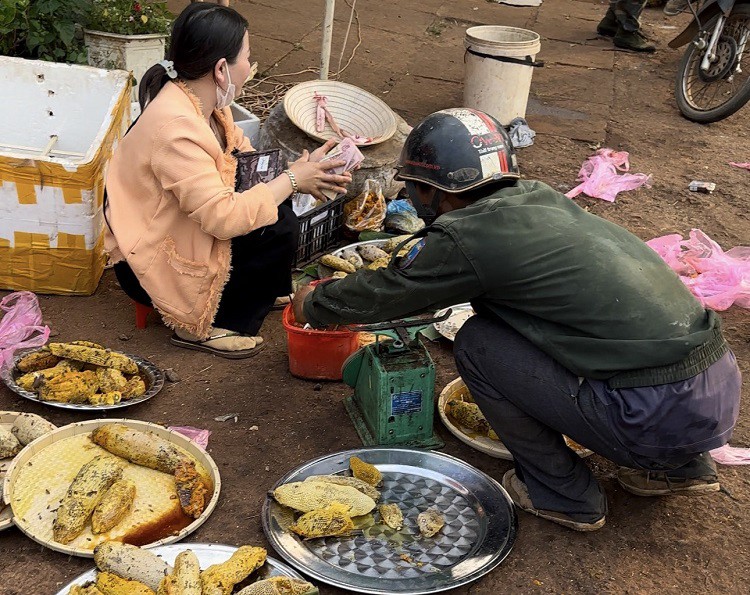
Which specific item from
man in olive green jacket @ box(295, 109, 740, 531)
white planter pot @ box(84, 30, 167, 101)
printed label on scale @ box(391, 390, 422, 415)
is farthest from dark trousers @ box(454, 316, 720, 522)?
white planter pot @ box(84, 30, 167, 101)

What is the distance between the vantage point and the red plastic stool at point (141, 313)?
374 centimetres

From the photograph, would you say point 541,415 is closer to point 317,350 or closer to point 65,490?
point 317,350

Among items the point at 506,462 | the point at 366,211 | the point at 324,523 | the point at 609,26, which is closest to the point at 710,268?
the point at 366,211

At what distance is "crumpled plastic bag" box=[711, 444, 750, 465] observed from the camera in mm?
3217

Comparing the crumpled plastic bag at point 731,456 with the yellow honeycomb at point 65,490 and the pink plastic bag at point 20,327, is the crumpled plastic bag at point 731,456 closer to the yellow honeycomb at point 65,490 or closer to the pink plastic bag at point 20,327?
the yellow honeycomb at point 65,490

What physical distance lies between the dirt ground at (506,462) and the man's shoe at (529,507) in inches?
1.3

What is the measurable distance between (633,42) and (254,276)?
6260 mm

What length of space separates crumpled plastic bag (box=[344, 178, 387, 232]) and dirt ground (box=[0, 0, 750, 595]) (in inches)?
29.4

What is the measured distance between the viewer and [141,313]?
378cm

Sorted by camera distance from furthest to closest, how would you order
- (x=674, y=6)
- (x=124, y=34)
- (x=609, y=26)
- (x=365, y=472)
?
(x=609, y=26) < (x=674, y=6) < (x=124, y=34) < (x=365, y=472)

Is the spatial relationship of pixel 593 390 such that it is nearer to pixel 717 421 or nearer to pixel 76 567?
pixel 717 421

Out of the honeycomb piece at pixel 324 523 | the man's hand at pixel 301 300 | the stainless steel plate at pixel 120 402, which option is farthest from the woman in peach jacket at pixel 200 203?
the honeycomb piece at pixel 324 523

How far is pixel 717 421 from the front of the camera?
2.58 m

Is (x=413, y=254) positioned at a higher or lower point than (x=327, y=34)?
lower
